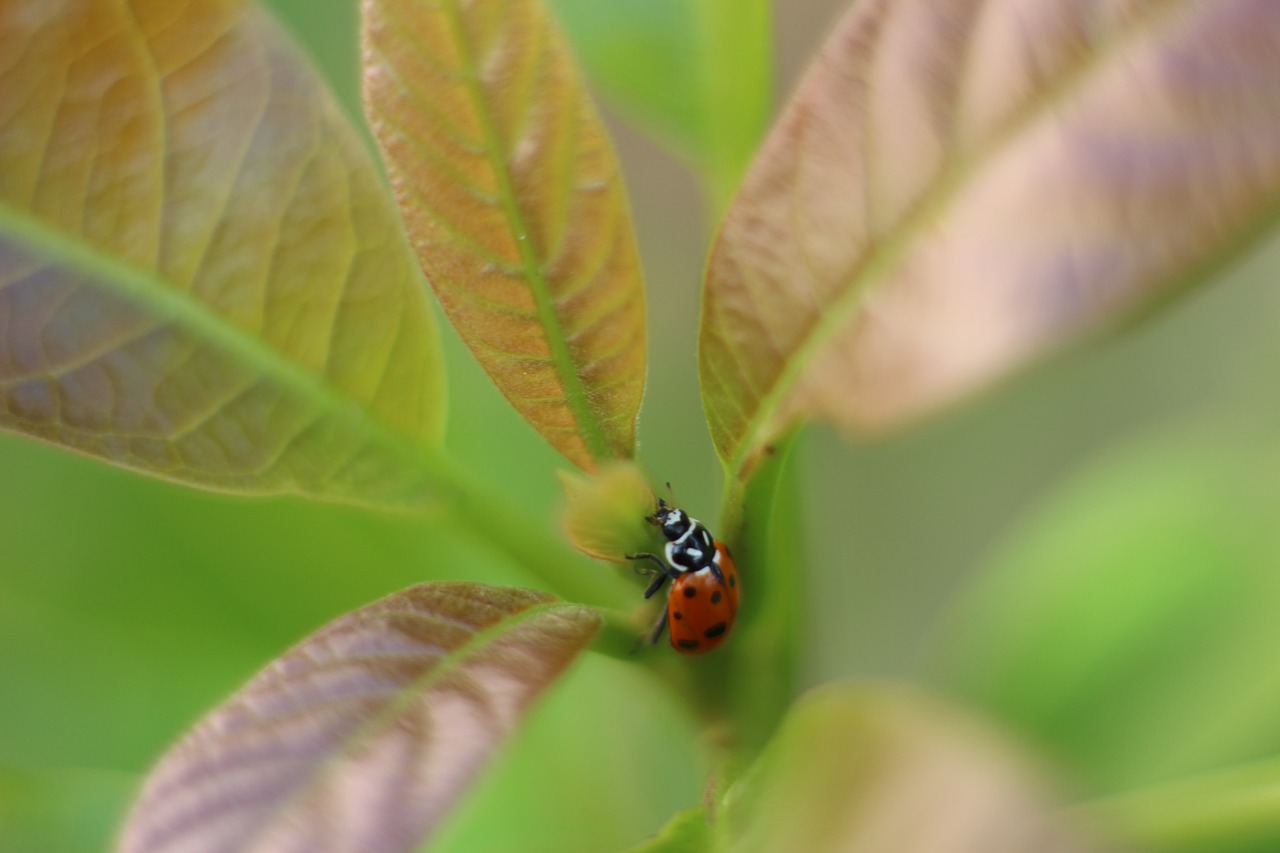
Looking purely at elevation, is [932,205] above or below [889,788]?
above

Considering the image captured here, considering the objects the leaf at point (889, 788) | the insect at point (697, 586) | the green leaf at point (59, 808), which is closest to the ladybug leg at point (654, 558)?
the insect at point (697, 586)

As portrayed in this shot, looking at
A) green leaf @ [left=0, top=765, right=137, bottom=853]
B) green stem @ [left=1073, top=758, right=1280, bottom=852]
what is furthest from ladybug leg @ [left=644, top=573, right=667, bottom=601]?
green leaf @ [left=0, top=765, right=137, bottom=853]

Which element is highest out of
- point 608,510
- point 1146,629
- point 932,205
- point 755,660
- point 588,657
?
point 932,205

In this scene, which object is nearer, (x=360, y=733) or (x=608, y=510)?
(x=360, y=733)

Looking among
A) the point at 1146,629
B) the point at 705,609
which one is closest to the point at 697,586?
the point at 705,609

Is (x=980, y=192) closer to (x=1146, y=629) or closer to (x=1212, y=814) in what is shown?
(x=1212, y=814)

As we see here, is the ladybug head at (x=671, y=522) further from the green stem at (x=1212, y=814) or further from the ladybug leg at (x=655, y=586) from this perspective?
the green stem at (x=1212, y=814)

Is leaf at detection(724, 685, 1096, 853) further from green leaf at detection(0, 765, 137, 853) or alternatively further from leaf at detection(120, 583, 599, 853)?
green leaf at detection(0, 765, 137, 853)
